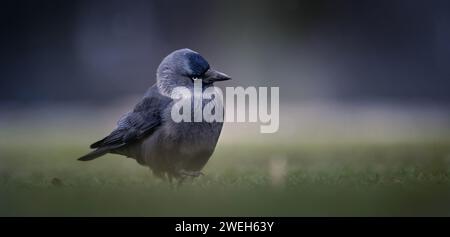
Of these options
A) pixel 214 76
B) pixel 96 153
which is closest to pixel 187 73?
pixel 214 76

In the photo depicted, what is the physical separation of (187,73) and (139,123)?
1.40ft

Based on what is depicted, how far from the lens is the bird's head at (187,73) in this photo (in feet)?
15.4

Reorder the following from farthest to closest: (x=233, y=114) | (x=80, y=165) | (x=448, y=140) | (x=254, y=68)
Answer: (x=254, y=68) → (x=233, y=114) → (x=448, y=140) → (x=80, y=165)

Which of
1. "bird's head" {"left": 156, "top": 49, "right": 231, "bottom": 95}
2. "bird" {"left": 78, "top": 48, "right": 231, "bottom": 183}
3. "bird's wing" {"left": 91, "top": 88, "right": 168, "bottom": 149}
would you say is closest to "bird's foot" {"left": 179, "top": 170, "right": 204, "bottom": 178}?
"bird" {"left": 78, "top": 48, "right": 231, "bottom": 183}

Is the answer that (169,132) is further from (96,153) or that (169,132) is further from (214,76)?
(96,153)

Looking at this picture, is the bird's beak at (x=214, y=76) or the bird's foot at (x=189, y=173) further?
the bird's beak at (x=214, y=76)

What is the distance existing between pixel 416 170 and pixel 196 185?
4.41ft

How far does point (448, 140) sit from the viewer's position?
6.32 metres

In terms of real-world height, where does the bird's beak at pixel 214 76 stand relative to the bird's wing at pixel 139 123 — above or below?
above

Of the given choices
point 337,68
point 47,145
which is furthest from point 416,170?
point 337,68

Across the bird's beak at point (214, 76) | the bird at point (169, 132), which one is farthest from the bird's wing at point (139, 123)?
the bird's beak at point (214, 76)

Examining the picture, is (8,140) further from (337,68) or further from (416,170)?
(337,68)

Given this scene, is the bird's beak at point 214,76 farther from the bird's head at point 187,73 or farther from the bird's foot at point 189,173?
the bird's foot at point 189,173

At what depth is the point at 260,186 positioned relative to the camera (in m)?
4.16
